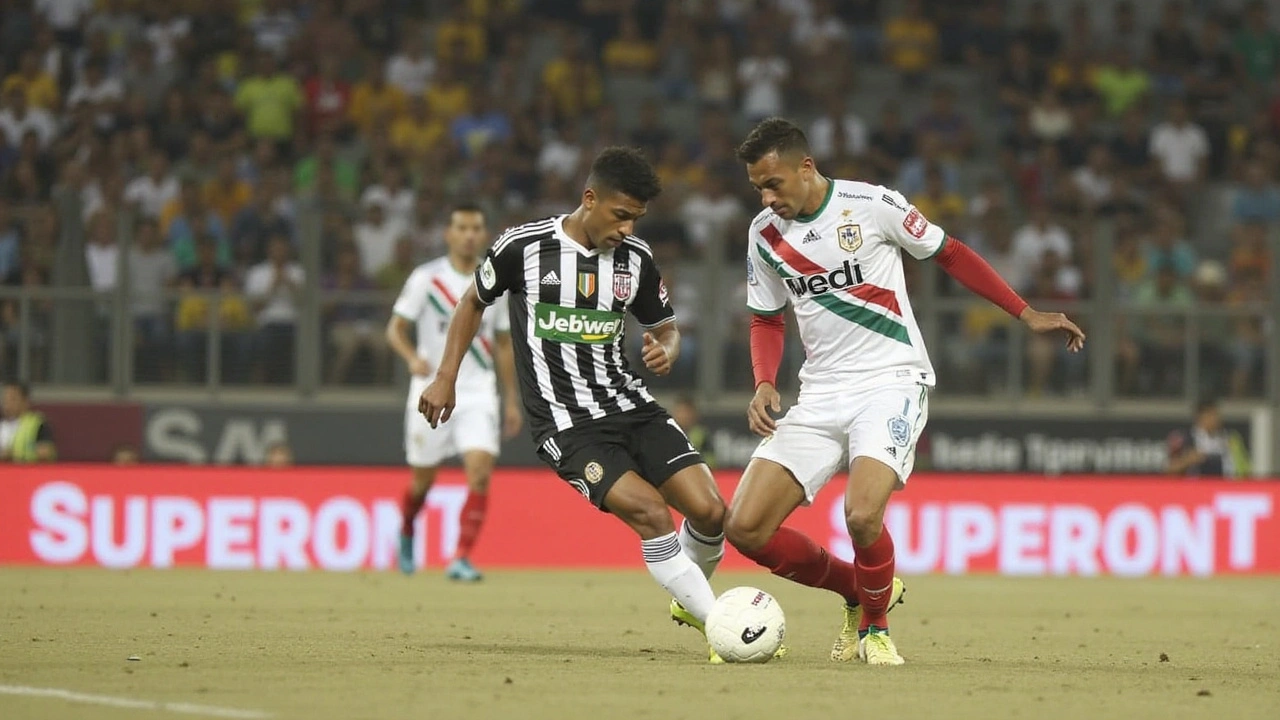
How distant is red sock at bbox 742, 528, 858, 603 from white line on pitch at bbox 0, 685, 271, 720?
2.78 m

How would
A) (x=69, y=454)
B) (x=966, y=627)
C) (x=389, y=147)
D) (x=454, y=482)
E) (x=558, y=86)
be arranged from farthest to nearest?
(x=558, y=86) < (x=389, y=147) < (x=69, y=454) < (x=454, y=482) < (x=966, y=627)

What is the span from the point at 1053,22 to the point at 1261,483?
8.66m

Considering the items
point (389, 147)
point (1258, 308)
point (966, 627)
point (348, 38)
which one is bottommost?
point (966, 627)

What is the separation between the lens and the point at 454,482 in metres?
16.0

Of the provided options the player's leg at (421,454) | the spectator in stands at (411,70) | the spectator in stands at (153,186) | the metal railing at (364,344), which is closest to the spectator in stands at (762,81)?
the spectator in stands at (411,70)

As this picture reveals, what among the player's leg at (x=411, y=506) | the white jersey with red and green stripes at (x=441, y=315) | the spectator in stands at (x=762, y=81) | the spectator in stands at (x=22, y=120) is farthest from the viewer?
the spectator in stands at (x=762, y=81)

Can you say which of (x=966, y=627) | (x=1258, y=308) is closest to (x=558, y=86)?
(x=1258, y=308)

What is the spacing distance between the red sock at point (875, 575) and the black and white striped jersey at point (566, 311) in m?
1.27

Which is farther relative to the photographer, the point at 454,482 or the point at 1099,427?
the point at 1099,427

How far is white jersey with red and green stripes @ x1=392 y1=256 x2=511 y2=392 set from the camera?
13.5m

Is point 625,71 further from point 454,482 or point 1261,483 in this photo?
point 1261,483

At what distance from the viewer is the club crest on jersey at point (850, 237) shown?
8.17 m

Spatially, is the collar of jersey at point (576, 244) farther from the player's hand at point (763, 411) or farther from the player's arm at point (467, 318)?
the player's hand at point (763, 411)

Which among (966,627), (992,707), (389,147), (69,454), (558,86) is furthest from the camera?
(558,86)
